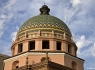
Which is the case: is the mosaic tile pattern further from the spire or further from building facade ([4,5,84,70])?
the spire

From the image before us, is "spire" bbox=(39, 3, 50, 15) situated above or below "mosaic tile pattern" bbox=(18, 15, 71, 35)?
above

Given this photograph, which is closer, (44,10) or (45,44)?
(45,44)

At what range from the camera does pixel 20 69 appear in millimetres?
30891

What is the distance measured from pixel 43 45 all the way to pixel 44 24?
3.69m

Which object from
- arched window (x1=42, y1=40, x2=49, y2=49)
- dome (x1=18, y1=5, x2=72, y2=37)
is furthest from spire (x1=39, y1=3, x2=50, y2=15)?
arched window (x1=42, y1=40, x2=49, y2=49)

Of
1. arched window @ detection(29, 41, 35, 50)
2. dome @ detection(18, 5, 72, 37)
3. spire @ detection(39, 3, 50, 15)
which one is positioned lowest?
arched window @ detection(29, 41, 35, 50)

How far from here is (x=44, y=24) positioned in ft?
122

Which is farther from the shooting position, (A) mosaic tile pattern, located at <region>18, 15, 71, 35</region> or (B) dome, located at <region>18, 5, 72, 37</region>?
(A) mosaic tile pattern, located at <region>18, 15, 71, 35</region>

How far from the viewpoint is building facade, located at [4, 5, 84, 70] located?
33031 millimetres

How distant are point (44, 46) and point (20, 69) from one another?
6.41 m

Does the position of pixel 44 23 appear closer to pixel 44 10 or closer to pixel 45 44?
pixel 45 44

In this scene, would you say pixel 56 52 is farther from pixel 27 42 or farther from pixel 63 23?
pixel 63 23

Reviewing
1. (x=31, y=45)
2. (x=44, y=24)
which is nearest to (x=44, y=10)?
(x=44, y=24)

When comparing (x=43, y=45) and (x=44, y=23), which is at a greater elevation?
(x=44, y=23)
